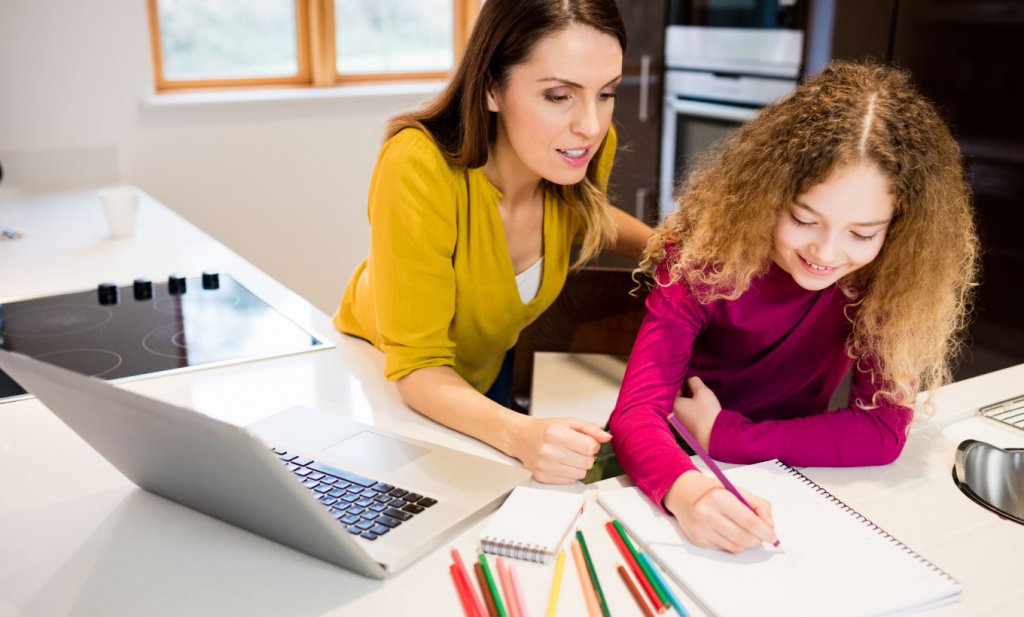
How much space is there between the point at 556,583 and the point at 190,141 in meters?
2.27

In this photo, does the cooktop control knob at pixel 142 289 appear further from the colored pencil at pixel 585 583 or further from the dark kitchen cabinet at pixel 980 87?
the dark kitchen cabinet at pixel 980 87

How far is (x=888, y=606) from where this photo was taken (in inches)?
29.7

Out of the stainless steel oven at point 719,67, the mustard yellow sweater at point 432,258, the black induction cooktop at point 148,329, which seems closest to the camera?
the mustard yellow sweater at point 432,258

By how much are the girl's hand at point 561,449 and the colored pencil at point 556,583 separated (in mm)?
123

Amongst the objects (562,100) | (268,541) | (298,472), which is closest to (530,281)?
(562,100)

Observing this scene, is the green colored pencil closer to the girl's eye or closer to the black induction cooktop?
the girl's eye

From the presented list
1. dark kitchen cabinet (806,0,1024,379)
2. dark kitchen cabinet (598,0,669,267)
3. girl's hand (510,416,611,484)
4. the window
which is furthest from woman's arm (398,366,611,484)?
the window

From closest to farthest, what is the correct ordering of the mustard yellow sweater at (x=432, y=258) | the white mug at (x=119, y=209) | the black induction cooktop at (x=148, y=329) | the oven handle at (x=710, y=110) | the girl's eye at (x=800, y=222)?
the girl's eye at (x=800, y=222) < the mustard yellow sweater at (x=432, y=258) < the black induction cooktop at (x=148, y=329) < the white mug at (x=119, y=209) < the oven handle at (x=710, y=110)

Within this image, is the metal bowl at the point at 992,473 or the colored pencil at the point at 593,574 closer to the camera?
the colored pencil at the point at 593,574

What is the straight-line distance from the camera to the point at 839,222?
103cm

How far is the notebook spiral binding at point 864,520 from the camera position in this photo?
81 cm

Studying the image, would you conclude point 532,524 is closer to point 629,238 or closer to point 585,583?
point 585,583

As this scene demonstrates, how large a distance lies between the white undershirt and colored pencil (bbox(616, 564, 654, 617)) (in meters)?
0.60

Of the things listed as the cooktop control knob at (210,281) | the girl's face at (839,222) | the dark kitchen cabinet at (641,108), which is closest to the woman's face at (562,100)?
the girl's face at (839,222)
